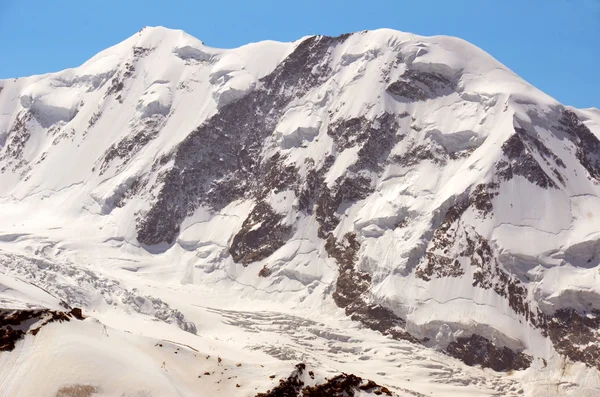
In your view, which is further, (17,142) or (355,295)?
(17,142)

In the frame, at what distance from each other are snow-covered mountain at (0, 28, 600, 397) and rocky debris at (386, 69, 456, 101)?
1.31ft

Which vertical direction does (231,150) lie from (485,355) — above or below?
above

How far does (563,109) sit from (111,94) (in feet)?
299

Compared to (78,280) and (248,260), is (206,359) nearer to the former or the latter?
(78,280)

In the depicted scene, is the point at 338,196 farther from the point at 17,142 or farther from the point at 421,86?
the point at 17,142

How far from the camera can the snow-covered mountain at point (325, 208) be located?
9650 cm

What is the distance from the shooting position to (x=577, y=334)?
97.2 meters

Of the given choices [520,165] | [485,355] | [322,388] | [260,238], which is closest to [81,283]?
[260,238]

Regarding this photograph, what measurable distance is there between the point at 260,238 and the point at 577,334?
167 feet

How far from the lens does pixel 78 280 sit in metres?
97.3

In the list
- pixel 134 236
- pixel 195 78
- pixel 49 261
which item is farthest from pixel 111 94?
pixel 49 261

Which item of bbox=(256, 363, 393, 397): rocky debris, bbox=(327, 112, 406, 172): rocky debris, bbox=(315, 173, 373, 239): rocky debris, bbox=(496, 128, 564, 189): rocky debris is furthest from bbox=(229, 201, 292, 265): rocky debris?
bbox=(256, 363, 393, 397): rocky debris

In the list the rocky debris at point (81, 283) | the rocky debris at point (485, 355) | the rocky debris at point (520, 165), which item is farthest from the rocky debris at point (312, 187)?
the rocky debris at point (485, 355)

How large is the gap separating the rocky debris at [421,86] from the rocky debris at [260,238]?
107 ft
